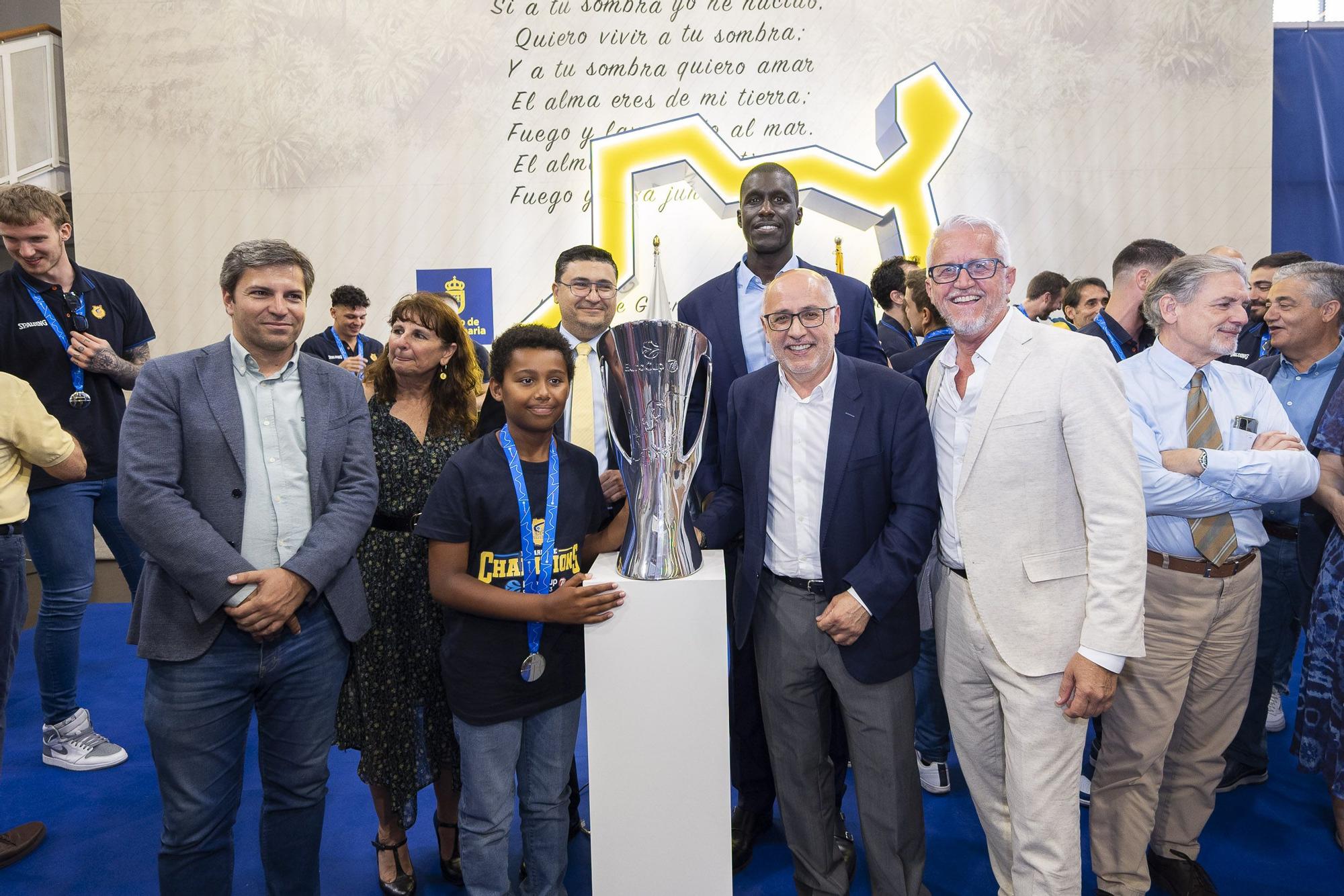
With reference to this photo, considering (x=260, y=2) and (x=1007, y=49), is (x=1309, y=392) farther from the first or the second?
(x=260, y=2)

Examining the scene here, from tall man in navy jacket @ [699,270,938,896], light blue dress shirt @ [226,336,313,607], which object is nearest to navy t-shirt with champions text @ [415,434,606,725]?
light blue dress shirt @ [226,336,313,607]

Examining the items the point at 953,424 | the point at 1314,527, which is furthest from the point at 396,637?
the point at 1314,527

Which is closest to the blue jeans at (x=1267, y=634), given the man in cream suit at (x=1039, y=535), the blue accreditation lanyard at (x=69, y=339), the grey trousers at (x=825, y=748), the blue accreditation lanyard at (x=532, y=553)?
the man in cream suit at (x=1039, y=535)

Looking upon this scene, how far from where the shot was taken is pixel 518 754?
1.88 meters

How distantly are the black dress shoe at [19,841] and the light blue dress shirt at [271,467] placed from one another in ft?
5.21

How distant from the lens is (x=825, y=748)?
6.51 feet

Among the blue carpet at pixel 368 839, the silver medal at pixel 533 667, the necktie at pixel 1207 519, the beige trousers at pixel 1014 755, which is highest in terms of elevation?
the necktie at pixel 1207 519

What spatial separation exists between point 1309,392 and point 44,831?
414 centimetres

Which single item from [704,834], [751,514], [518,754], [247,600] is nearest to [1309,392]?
[751,514]

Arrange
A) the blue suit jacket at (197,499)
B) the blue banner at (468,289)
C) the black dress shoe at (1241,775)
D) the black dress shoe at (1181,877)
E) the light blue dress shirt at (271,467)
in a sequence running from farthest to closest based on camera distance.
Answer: the blue banner at (468,289) < the black dress shoe at (1241,775) < the black dress shoe at (1181,877) < the light blue dress shirt at (271,467) < the blue suit jacket at (197,499)

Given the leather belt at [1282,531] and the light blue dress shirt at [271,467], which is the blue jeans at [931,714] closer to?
the leather belt at [1282,531]

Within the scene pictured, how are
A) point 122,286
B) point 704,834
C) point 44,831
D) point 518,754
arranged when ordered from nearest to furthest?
point 704,834
point 518,754
point 44,831
point 122,286

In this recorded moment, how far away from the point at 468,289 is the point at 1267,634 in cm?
500

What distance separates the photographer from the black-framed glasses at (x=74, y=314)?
304 cm
